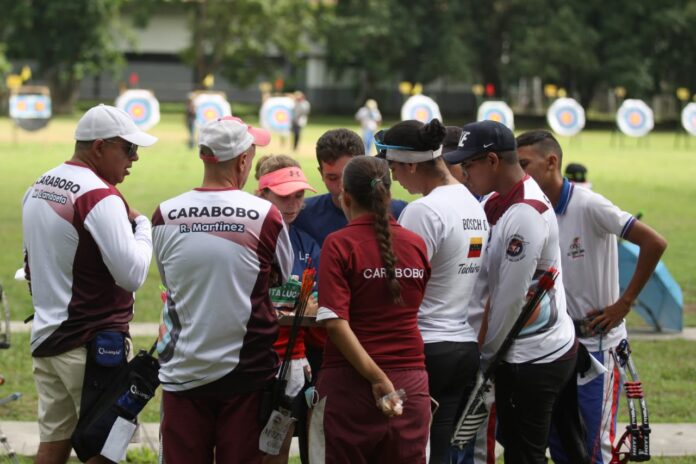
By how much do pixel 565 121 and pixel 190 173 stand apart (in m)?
19.4

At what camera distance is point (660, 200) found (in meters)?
21.4

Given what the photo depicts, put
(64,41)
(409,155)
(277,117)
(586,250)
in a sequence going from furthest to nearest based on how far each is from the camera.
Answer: (64,41)
(277,117)
(586,250)
(409,155)

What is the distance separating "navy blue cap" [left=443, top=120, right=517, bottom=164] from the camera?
4.59 meters

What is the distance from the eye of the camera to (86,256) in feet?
15.0

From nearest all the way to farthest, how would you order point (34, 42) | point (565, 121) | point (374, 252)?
point (374, 252), point (565, 121), point (34, 42)

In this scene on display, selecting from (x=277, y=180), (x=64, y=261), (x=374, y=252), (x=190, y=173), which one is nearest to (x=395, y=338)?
(x=374, y=252)

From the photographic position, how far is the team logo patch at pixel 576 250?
17.5ft

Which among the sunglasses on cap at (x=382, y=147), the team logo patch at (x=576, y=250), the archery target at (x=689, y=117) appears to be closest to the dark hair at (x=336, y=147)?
the sunglasses on cap at (x=382, y=147)

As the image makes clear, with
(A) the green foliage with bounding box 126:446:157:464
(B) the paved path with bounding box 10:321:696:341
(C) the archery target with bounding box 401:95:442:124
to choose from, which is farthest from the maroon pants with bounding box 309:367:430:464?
(C) the archery target with bounding box 401:95:442:124

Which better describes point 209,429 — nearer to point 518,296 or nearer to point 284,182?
point 284,182

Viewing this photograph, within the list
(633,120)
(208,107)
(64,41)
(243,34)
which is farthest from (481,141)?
(243,34)

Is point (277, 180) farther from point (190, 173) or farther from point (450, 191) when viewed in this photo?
point (190, 173)

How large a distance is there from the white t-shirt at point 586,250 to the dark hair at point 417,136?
112cm

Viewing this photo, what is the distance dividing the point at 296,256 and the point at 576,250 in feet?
4.38
